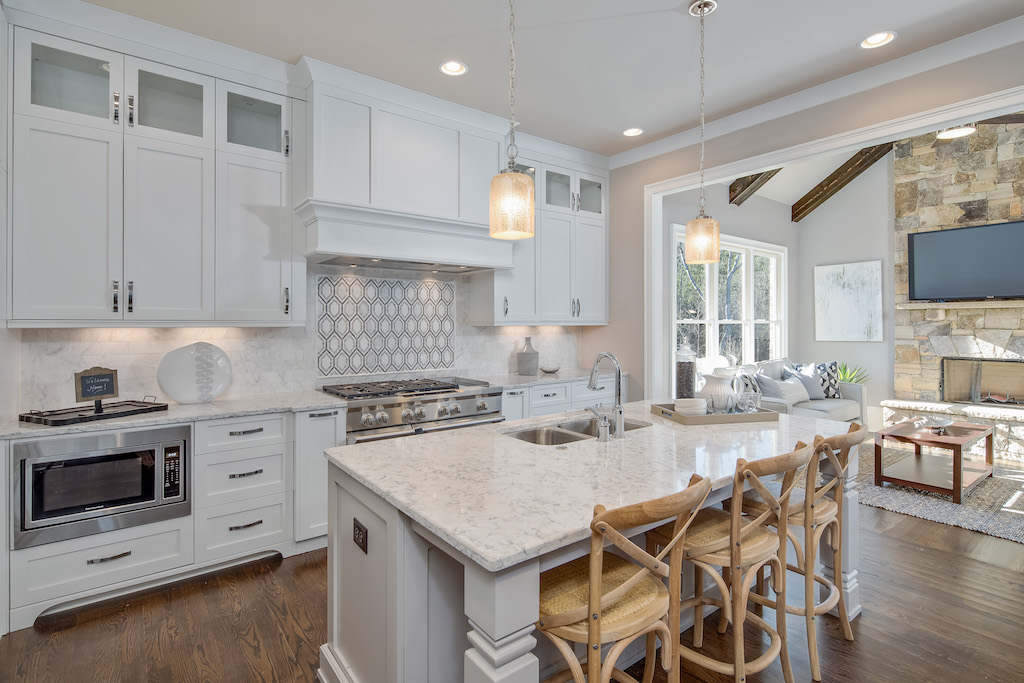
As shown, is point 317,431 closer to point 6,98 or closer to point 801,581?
point 6,98

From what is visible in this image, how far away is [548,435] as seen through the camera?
2326mm

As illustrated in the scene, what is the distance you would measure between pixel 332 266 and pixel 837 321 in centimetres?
645

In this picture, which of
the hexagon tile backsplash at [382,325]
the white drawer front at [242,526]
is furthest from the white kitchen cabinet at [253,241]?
the white drawer front at [242,526]

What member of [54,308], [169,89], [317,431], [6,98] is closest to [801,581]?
[317,431]

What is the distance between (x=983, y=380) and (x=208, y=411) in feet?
23.6

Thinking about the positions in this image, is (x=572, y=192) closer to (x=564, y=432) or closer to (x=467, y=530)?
(x=564, y=432)

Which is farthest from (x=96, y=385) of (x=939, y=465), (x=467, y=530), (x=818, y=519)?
(x=939, y=465)

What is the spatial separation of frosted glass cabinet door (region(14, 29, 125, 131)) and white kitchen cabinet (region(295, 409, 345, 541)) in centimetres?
178

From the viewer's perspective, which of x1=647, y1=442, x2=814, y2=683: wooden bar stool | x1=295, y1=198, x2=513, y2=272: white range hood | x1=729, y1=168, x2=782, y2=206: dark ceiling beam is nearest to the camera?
x1=647, y1=442, x2=814, y2=683: wooden bar stool

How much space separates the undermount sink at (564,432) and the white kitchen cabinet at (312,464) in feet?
4.21

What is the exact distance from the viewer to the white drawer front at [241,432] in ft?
8.69

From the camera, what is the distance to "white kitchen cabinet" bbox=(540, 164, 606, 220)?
A: 172 inches

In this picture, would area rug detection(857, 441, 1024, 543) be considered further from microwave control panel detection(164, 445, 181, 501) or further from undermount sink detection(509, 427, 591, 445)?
microwave control panel detection(164, 445, 181, 501)

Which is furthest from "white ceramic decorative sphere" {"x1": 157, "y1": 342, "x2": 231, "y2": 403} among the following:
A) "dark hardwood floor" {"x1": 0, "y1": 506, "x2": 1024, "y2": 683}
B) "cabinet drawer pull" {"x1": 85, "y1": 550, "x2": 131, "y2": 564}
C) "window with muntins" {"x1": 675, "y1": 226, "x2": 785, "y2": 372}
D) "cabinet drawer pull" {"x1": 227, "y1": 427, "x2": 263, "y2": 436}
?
"window with muntins" {"x1": 675, "y1": 226, "x2": 785, "y2": 372}
